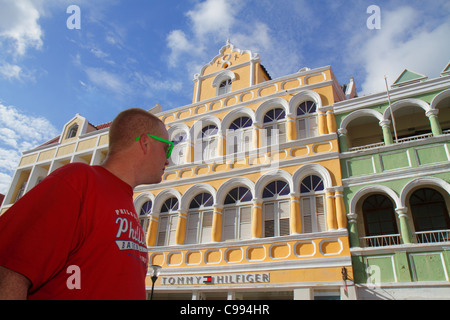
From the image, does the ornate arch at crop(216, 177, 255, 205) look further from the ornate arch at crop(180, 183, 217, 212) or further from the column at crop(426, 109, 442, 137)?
the column at crop(426, 109, 442, 137)

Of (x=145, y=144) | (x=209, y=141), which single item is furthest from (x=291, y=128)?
(x=145, y=144)

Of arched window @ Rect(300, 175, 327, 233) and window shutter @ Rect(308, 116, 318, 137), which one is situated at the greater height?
window shutter @ Rect(308, 116, 318, 137)

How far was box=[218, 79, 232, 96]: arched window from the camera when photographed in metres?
16.3

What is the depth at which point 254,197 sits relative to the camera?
1223 cm

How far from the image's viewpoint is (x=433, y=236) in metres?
9.66

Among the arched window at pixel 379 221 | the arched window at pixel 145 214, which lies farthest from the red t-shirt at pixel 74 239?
the arched window at pixel 145 214

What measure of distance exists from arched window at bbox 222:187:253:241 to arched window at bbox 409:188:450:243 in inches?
220

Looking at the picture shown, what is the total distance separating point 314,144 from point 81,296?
457 inches

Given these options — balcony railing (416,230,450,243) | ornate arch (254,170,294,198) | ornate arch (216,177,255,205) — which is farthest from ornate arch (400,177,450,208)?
ornate arch (216,177,255,205)

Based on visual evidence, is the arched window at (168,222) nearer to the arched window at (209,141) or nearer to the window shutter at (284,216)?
the arched window at (209,141)

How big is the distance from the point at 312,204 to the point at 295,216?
31.1 inches

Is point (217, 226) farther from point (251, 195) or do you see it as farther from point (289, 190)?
point (289, 190)
